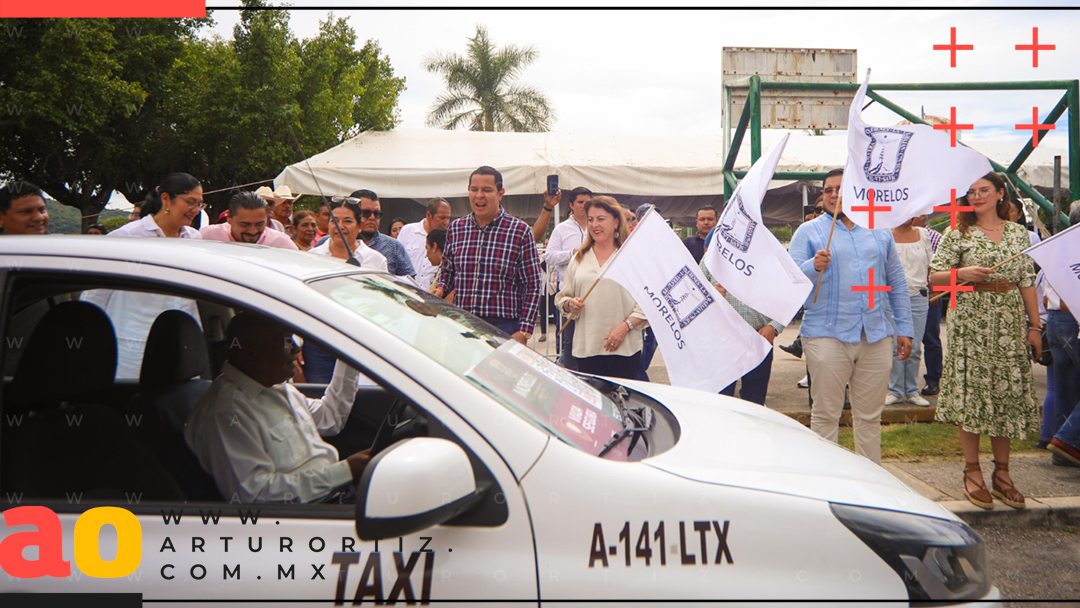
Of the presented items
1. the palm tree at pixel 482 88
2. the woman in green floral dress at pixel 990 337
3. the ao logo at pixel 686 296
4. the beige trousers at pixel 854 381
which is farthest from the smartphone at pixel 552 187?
the palm tree at pixel 482 88

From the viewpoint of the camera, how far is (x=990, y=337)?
432cm

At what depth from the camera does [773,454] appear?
210 centimetres

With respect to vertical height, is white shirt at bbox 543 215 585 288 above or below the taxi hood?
above

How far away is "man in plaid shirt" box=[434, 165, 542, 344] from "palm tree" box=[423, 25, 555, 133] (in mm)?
25462

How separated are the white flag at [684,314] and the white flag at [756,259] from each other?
174 mm

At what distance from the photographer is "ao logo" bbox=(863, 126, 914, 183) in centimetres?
436

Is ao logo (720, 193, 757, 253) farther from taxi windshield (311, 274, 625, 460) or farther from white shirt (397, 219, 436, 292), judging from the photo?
white shirt (397, 219, 436, 292)

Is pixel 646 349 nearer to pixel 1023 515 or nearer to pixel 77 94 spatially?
pixel 1023 515

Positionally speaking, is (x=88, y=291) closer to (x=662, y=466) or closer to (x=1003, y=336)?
(x=662, y=466)

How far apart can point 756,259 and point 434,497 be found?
3078 mm

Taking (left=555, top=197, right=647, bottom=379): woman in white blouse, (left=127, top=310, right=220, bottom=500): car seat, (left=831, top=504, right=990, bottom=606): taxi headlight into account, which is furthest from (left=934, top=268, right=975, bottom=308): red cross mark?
(left=127, top=310, right=220, bottom=500): car seat

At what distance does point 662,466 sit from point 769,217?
16.8 meters

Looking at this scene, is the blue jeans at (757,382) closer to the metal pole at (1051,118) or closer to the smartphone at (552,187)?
the smartphone at (552,187)

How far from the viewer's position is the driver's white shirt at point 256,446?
2.01 m
